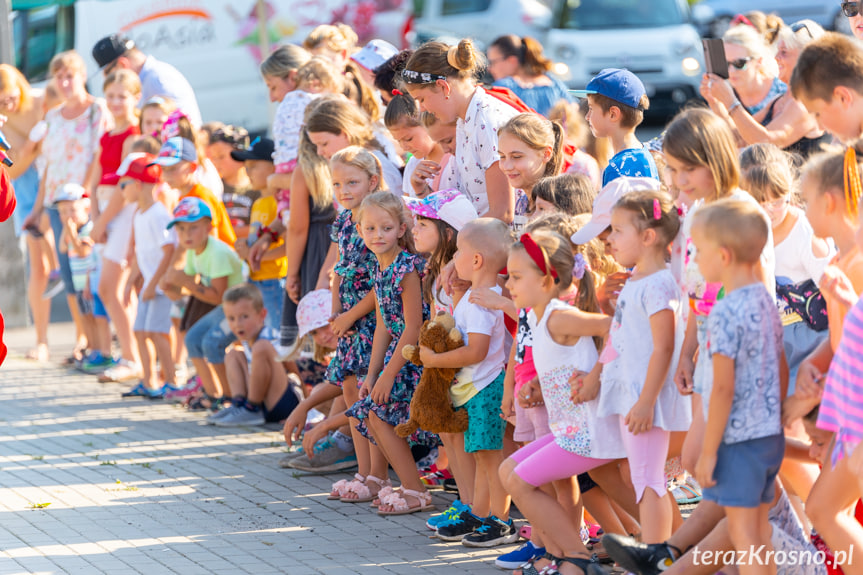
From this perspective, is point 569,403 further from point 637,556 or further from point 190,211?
point 190,211

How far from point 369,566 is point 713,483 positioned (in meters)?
1.73

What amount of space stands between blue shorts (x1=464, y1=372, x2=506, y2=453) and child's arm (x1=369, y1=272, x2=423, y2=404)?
0.55m

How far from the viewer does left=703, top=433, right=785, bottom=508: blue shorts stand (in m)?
3.77

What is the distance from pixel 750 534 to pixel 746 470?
22cm

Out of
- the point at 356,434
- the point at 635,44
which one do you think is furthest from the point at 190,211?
the point at 635,44

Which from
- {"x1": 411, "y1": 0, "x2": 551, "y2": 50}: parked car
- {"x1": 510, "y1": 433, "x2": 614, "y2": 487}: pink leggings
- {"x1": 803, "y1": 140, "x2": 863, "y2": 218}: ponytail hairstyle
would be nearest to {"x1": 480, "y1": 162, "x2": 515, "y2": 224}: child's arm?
{"x1": 510, "y1": 433, "x2": 614, "y2": 487}: pink leggings

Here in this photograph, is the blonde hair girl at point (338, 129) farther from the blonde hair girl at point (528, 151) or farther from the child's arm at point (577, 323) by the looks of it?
the child's arm at point (577, 323)

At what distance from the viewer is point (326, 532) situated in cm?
548

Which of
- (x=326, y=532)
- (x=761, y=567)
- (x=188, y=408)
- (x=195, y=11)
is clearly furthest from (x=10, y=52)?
(x=761, y=567)

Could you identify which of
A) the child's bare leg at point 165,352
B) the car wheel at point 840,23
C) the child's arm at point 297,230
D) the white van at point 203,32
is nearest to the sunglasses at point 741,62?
the child's arm at point 297,230

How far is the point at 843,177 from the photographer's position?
389 cm

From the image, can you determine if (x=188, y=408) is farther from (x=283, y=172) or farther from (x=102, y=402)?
(x=283, y=172)

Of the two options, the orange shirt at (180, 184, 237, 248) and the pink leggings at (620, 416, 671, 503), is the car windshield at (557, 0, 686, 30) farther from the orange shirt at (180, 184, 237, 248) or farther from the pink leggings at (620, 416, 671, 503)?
the pink leggings at (620, 416, 671, 503)

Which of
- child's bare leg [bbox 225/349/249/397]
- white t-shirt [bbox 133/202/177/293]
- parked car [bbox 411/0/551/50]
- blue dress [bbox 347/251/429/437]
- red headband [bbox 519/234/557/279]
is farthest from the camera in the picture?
parked car [bbox 411/0/551/50]
